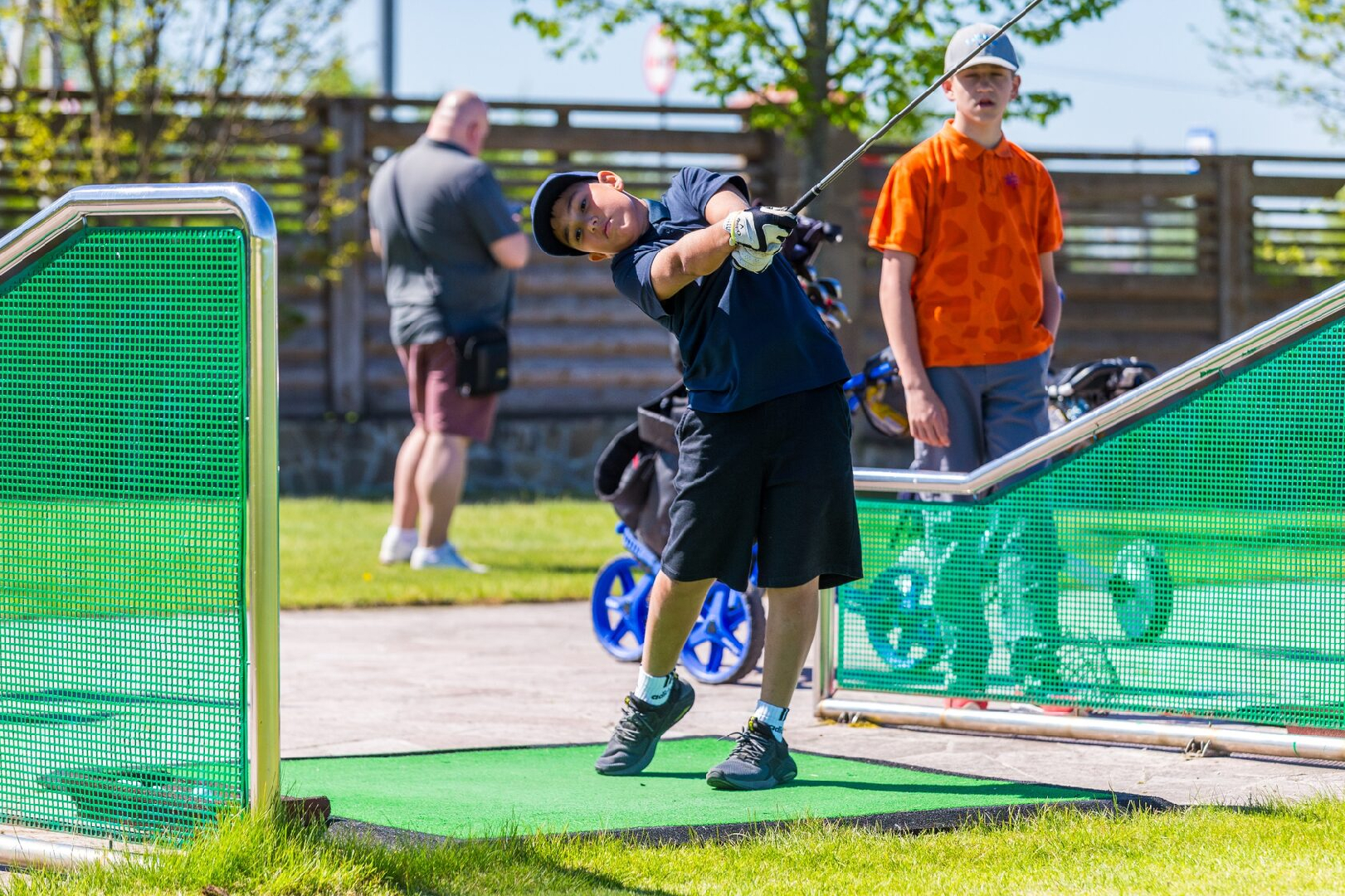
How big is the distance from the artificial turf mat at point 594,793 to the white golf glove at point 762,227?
4.17 ft

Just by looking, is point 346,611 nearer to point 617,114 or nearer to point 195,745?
point 195,745

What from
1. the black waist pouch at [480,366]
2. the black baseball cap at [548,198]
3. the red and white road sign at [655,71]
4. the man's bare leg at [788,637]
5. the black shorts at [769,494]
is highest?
the red and white road sign at [655,71]

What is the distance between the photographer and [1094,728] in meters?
5.04

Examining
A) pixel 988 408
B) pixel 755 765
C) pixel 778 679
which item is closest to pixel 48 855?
pixel 755 765

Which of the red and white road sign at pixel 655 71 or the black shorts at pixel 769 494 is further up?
the red and white road sign at pixel 655 71

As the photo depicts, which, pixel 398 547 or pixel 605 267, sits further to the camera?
pixel 605 267

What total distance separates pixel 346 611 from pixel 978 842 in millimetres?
4698

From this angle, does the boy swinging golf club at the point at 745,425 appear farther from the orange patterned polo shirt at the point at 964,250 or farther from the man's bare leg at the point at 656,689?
the orange patterned polo shirt at the point at 964,250

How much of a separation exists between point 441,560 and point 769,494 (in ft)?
15.5

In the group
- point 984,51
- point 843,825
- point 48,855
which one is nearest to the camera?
point 48,855

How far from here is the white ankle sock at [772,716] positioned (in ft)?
14.8

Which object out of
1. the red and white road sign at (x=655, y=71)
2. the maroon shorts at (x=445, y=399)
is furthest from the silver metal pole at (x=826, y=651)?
the red and white road sign at (x=655, y=71)

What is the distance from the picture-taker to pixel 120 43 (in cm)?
1277

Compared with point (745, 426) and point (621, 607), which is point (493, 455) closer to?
point (621, 607)
